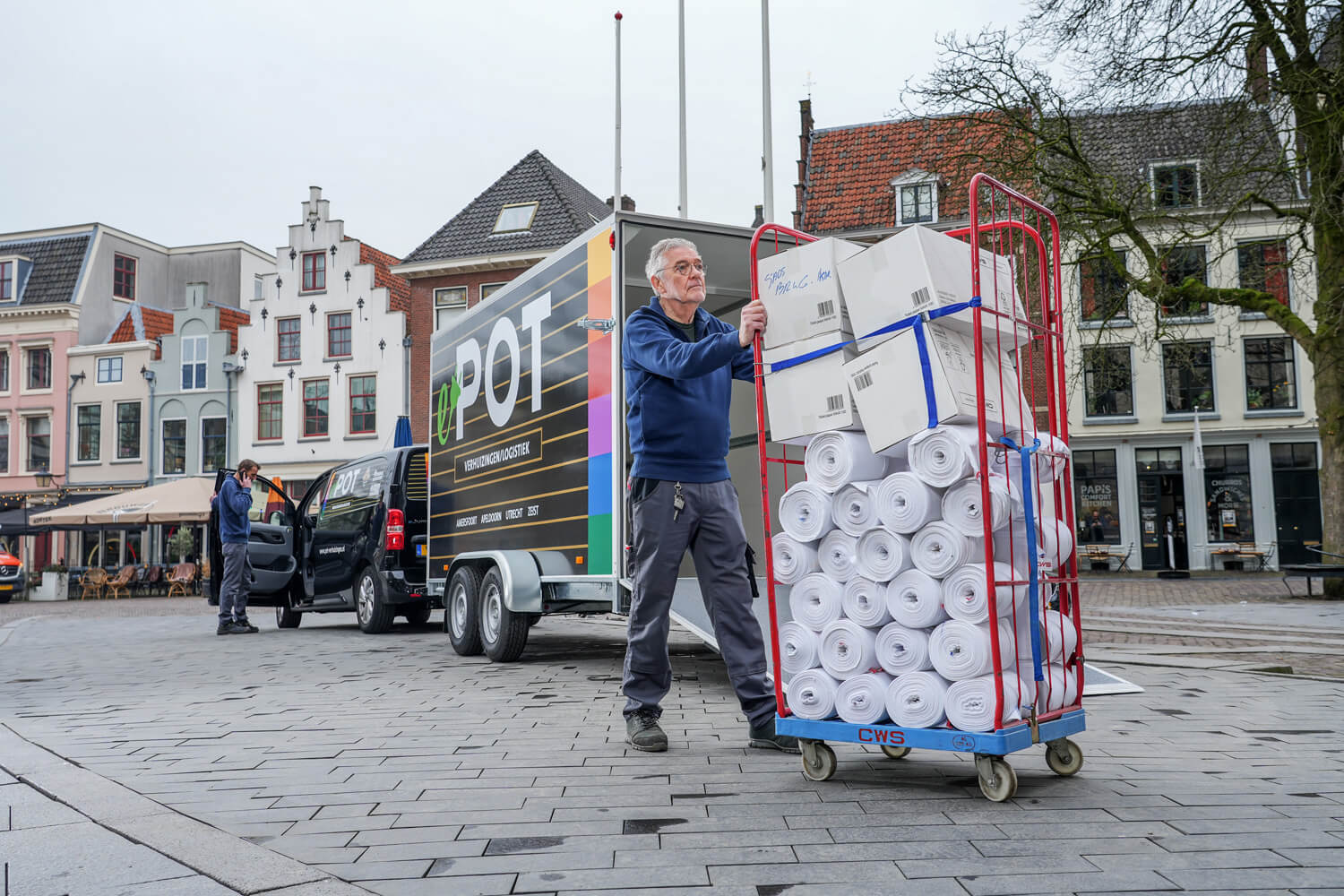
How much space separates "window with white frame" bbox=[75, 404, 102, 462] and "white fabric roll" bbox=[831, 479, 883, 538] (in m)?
38.4

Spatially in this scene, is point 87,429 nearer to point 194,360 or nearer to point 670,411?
point 194,360

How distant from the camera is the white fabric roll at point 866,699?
368cm

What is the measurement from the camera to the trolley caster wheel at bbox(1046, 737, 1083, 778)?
12.5 ft

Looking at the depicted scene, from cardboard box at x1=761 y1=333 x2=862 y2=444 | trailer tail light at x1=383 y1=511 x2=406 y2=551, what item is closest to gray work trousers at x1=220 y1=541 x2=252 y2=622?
trailer tail light at x1=383 y1=511 x2=406 y2=551

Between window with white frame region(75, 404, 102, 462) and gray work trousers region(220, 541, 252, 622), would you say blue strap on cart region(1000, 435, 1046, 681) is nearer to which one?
gray work trousers region(220, 541, 252, 622)

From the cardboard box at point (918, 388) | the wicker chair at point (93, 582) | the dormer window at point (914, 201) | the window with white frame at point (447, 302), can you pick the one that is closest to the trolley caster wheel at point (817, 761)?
the cardboard box at point (918, 388)

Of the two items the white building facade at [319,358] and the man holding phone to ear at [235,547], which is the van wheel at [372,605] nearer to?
the man holding phone to ear at [235,547]

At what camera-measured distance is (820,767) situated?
150 inches

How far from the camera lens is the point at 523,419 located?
26.9 ft

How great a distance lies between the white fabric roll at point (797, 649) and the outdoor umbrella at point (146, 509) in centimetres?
2032

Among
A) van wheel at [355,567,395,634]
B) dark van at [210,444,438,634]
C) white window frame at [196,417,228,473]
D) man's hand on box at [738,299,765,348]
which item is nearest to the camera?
man's hand on box at [738,299,765,348]

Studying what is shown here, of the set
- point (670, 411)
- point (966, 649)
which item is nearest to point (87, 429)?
point (670, 411)

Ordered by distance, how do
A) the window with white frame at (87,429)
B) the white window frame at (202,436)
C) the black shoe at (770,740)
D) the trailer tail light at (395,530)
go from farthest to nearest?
the window with white frame at (87,429), the white window frame at (202,436), the trailer tail light at (395,530), the black shoe at (770,740)

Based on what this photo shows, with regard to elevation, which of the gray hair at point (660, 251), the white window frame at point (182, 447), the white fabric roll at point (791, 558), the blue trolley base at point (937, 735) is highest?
the white window frame at point (182, 447)
